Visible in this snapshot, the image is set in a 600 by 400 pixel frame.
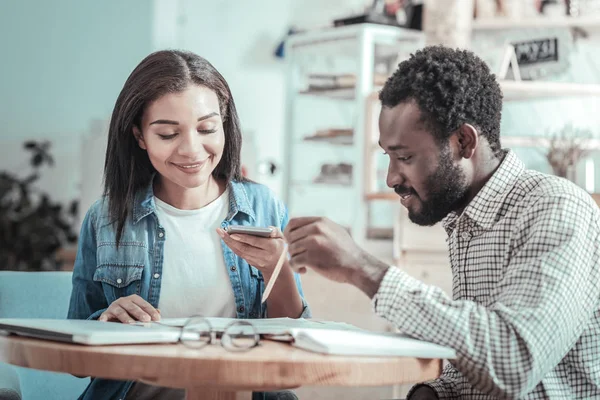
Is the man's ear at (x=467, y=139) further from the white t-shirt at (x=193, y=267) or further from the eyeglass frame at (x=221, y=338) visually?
the white t-shirt at (x=193, y=267)

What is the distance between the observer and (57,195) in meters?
6.79

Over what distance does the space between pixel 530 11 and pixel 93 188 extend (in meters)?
3.02

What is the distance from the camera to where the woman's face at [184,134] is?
185cm

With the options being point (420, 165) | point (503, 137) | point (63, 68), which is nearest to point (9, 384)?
point (420, 165)

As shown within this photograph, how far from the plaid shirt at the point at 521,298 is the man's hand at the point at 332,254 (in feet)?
0.09

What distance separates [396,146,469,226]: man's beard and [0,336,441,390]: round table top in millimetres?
426

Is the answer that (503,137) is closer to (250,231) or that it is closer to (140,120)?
(140,120)

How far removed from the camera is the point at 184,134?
1844mm

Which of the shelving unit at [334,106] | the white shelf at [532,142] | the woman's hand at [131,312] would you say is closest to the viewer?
the woman's hand at [131,312]

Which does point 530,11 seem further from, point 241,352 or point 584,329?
point 241,352

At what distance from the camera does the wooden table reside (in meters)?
1.15

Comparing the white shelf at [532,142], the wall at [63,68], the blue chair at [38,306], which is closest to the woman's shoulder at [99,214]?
the blue chair at [38,306]

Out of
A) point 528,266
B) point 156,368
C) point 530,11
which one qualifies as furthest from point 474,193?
point 530,11

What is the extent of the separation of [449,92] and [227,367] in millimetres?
729
